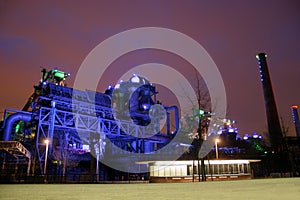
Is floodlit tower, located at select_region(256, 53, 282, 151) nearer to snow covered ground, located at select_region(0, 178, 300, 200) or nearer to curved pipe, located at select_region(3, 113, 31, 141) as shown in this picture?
curved pipe, located at select_region(3, 113, 31, 141)

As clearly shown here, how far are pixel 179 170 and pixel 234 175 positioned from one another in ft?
22.1

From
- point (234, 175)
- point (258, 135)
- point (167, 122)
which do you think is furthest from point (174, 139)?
point (258, 135)

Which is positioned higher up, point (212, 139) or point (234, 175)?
point (212, 139)

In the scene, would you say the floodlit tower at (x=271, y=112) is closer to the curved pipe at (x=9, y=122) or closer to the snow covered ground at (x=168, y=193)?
the curved pipe at (x=9, y=122)

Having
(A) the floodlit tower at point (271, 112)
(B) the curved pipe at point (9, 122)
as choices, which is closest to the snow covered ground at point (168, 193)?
(B) the curved pipe at point (9, 122)

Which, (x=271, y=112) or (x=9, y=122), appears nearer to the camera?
Result: (x=9, y=122)

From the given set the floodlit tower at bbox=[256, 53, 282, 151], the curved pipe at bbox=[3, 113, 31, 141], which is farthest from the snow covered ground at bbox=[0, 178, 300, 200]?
the floodlit tower at bbox=[256, 53, 282, 151]

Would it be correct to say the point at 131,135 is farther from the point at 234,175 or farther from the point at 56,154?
the point at 234,175

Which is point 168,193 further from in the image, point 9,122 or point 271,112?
point 271,112

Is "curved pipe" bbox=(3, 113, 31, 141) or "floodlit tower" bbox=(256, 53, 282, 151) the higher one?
"floodlit tower" bbox=(256, 53, 282, 151)

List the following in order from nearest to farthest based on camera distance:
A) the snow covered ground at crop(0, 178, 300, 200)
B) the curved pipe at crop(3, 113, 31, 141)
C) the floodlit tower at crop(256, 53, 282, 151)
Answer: the snow covered ground at crop(0, 178, 300, 200), the curved pipe at crop(3, 113, 31, 141), the floodlit tower at crop(256, 53, 282, 151)

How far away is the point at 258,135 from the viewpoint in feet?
340

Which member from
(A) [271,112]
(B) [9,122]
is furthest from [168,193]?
(A) [271,112]

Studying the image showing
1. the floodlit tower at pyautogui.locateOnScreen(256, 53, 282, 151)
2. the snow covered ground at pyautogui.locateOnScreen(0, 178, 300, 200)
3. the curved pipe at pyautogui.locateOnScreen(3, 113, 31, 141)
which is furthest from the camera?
the floodlit tower at pyautogui.locateOnScreen(256, 53, 282, 151)
